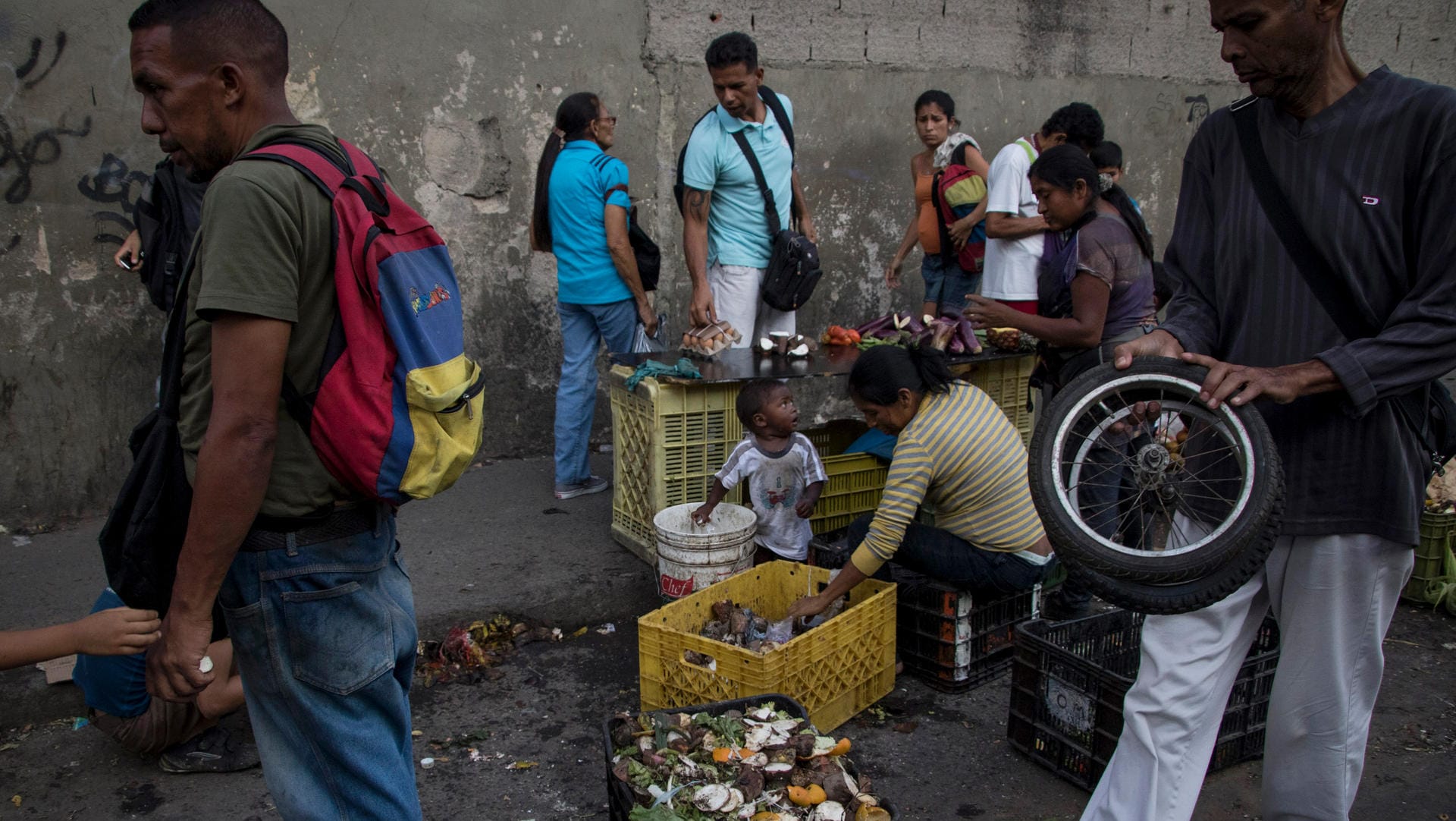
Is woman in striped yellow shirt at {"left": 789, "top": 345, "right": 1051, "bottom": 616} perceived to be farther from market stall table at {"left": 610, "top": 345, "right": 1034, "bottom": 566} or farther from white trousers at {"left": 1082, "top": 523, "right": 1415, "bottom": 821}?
white trousers at {"left": 1082, "top": 523, "right": 1415, "bottom": 821}

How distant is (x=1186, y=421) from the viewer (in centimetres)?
269

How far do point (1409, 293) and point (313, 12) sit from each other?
521 centimetres

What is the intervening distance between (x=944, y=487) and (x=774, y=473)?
2.95 ft

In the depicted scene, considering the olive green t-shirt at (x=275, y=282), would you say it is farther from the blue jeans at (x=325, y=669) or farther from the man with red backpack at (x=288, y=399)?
the blue jeans at (x=325, y=669)

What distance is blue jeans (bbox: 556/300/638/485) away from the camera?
568 centimetres

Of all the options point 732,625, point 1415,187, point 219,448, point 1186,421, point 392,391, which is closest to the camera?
point 219,448

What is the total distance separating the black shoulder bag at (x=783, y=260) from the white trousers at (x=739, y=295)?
67mm

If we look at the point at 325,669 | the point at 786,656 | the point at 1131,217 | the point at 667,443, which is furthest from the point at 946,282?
the point at 325,669

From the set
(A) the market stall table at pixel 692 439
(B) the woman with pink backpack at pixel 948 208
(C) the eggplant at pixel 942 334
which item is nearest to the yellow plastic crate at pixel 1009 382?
(A) the market stall table at pixel 692 439

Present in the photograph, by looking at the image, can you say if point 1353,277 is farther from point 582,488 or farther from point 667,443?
point 582,488

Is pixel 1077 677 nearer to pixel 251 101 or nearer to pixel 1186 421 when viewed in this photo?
pixel 1186 421

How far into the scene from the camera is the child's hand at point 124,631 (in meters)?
2.03

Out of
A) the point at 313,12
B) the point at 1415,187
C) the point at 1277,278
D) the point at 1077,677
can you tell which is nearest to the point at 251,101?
the point at 1277,278

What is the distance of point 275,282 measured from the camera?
1831 millimetres
